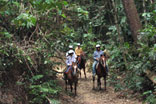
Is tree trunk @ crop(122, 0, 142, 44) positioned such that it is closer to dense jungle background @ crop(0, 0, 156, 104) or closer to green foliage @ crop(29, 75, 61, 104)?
dense jungle background @ crop(0, 0, 156, 104)

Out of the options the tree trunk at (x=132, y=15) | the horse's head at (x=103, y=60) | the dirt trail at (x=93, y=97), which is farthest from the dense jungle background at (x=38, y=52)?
the tree trunk at (x=132, y=15)

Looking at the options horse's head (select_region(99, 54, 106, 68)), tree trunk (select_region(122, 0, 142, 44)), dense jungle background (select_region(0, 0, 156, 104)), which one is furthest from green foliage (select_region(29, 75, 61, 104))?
tree trunk (select_region(122, 0, 142, 44))

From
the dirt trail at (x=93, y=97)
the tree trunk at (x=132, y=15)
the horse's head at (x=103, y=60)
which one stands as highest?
the tree trunk at (x=132, y=15)

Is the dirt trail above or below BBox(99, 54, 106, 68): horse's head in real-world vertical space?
below

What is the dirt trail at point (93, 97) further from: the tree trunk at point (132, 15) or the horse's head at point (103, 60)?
the tree trunk at point (132, 15)

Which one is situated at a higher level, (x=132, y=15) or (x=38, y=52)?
(x=132, y=15)

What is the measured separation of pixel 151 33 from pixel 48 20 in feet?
14.6

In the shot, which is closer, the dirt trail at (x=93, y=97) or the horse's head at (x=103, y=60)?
the dirt trail at (x=93, y=97)

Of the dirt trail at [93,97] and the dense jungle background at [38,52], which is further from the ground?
the dense jungle background at [38,52]

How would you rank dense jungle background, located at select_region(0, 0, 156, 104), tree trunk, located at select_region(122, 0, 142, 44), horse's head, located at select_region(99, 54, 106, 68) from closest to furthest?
dense jungle background, located at select_region(0, 0, 156, 104)
horse's head, located at select_region(99, 54, 106, 68)
tree trunk, located at select_region(122, 0, 142, 44)

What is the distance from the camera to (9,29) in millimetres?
8445

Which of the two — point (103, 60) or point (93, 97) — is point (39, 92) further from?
point (103, 60)

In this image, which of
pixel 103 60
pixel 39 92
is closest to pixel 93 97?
pixel 103 60

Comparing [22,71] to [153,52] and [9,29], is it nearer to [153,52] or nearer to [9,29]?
[9,29]
